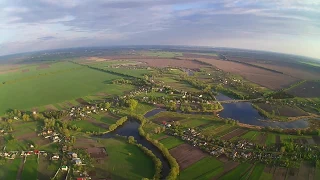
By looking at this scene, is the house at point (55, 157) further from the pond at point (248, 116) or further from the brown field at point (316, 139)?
the brown field at point (316, 139)

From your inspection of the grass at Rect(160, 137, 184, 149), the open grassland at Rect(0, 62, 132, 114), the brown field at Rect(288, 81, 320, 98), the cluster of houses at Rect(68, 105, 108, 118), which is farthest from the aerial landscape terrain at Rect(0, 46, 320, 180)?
the brown field at Rect(288, 81, 320, 98)

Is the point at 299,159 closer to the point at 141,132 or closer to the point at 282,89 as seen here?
the point at 141,132

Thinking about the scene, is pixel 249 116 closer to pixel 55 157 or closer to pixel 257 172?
pixel 257 172

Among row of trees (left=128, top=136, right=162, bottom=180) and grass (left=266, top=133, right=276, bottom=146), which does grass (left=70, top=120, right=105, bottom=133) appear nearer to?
row of trees (left=128, top=136, right=162, bottom=180)

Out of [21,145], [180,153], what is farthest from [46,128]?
[180,153]

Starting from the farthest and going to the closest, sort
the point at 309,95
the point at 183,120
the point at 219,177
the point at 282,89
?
the point at 282,89
the point at 309,95
the point at 183,120
the point at 219,177

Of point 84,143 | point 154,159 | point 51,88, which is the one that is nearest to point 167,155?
point 154,159
